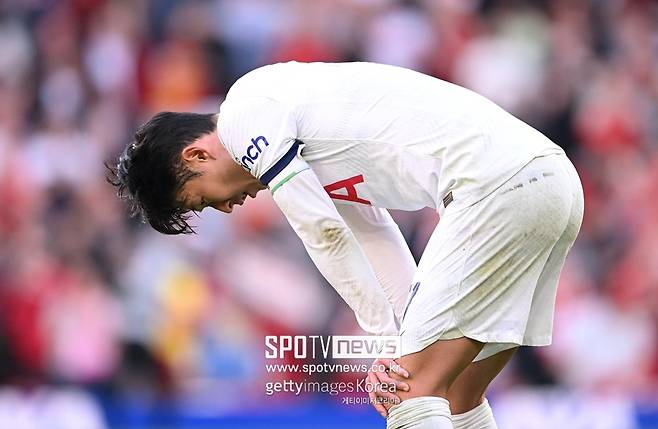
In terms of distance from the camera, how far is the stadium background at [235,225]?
7195mm

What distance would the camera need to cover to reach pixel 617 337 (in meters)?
7.34

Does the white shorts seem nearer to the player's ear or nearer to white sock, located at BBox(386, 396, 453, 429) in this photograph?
white sock, located at BBox(386, 396, 453, 429)

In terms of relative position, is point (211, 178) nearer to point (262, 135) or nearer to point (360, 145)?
point (262, 135)

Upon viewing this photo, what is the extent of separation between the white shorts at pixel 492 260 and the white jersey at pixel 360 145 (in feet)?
0.18

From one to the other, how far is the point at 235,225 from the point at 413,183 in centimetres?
404

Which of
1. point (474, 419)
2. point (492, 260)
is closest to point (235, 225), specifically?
point (474, 419)

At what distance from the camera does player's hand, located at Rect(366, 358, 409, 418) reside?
3506 millimetres

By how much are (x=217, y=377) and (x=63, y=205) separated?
5.38 ft

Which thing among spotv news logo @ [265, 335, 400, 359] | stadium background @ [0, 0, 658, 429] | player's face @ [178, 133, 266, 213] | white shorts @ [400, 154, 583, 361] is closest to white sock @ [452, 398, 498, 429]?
spotv news logo @ [265, 335, 400, 359]

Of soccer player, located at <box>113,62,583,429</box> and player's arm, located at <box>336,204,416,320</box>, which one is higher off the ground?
soccer player, located at <box>113,62,583,429</box>

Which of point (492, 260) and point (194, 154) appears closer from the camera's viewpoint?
point (492, 260)

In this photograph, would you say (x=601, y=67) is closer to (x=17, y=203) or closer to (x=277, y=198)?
(x=17, y=203)

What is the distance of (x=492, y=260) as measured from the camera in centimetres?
348

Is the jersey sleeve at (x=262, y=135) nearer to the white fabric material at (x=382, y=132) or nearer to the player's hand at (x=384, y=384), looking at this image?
the white fabric material at (x=382, y=132)
